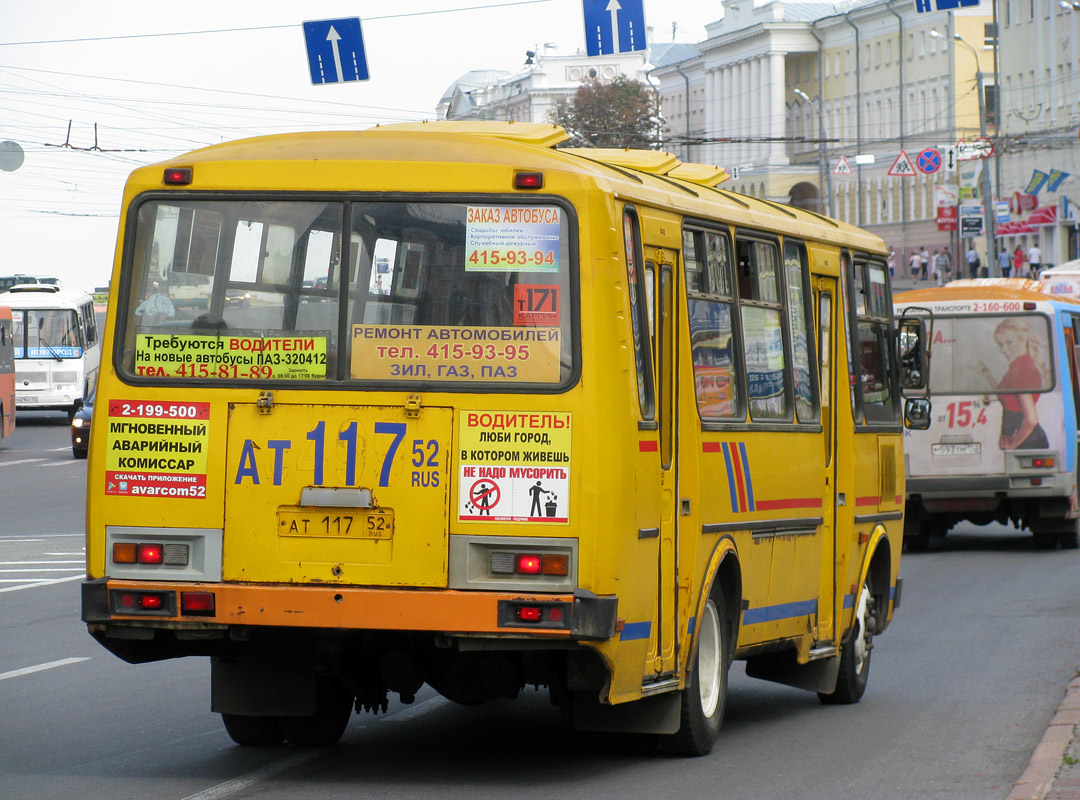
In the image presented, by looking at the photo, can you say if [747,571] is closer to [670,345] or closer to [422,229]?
[670,345]

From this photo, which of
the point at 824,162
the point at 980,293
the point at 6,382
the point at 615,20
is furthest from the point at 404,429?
the point at 824,162

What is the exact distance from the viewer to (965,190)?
64500 mm

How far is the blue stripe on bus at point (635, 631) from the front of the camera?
8336 mm

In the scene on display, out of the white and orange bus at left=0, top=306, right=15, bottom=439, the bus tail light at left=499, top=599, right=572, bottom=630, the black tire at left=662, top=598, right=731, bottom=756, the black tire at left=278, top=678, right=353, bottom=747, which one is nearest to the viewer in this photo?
the bus tail light at left=499, top=599, right=572, bottom=630

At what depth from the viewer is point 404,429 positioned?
8.30 metres

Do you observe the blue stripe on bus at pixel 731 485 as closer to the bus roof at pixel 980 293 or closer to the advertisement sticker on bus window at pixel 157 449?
the advertisement sticker on bus window at pixel 157 449

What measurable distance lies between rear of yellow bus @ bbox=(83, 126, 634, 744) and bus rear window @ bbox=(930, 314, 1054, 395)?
1577 cm

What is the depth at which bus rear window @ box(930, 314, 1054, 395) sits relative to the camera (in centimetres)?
2369

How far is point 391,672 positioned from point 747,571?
6.46ft

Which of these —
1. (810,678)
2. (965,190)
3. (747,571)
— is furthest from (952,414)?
(965,190)

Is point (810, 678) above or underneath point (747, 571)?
underneath

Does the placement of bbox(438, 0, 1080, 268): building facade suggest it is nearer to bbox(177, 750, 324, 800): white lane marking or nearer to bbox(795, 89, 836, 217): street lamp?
bbox(795, 89, 836, 217): street lamp

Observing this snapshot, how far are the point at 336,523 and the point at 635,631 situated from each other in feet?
4.17

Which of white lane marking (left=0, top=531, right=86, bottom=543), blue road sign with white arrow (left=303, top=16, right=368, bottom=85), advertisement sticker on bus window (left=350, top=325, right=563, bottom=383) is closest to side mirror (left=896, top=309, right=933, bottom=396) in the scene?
advertisement sticker on bus window (left=350, top=325, right=563, bottom=383)
